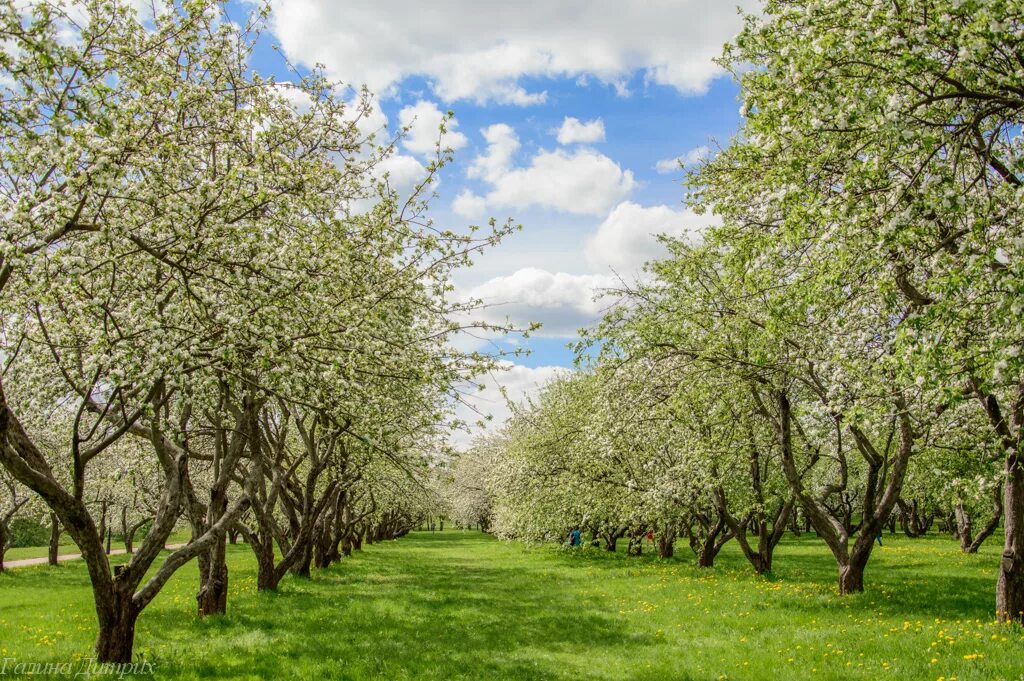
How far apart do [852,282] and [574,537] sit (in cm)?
3641

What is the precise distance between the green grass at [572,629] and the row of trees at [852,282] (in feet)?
8.85

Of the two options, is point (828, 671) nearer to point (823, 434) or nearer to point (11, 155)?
point (823, 434)

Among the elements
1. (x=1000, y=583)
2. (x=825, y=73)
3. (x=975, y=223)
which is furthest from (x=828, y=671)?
(x=825, y=73)

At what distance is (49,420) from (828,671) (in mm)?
17169

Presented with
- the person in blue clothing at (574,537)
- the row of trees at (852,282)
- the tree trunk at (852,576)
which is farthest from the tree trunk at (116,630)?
the person in blue clothing at (574,537)

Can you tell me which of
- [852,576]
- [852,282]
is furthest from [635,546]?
[852,282]

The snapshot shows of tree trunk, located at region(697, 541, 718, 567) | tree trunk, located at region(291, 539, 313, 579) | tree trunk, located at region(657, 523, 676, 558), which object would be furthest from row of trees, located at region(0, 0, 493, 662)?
tree trunk, located at region(657, 523, 676, 558)

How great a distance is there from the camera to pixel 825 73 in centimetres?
857

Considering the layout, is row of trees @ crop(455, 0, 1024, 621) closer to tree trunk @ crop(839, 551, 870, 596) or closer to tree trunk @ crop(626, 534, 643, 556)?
tree trunk @ crop(839, 551, 870, 596)

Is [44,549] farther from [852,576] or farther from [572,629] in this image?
[852,576]

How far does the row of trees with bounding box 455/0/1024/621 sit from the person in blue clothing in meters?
16.6

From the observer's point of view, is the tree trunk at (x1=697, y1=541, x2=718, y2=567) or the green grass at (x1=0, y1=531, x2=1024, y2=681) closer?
the green grass at (x1=0, y1=531, x2=1024, y2=681)

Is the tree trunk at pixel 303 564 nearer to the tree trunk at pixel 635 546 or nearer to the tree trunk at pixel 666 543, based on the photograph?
the tree trunk at pixel 666 543

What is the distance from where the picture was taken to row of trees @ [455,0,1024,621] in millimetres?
8312
